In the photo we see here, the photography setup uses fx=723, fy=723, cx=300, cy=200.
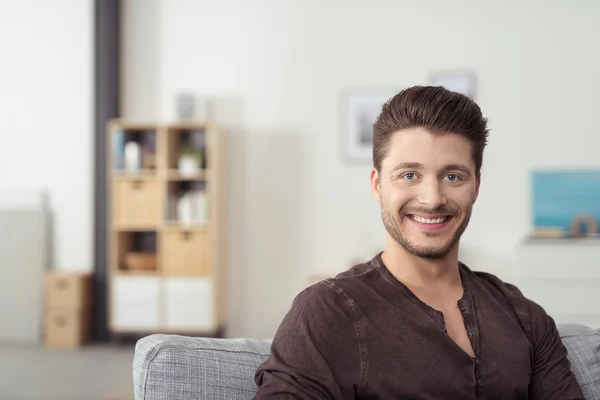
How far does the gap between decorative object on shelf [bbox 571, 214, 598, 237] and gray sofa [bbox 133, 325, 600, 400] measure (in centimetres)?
434

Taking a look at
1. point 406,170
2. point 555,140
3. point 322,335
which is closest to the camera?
point 322,335

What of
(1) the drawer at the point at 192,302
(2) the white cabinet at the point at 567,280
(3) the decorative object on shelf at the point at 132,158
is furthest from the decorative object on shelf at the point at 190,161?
(2) the white cabinet at the point at 567,280

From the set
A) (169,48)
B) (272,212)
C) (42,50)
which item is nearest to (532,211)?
(272,212)

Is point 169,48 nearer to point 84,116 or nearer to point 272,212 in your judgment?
point 84,116

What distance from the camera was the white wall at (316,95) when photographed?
18.1 feet

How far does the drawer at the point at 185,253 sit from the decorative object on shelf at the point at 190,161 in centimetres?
46

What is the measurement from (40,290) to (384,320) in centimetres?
496

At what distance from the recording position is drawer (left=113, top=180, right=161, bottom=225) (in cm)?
539

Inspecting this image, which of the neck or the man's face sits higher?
the man's face

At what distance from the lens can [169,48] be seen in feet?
19.1

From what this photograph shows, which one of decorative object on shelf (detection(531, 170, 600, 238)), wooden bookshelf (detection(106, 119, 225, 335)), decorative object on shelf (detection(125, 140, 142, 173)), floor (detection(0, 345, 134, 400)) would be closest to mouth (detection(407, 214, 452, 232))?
floor (detection(0, 345, 134, 400))

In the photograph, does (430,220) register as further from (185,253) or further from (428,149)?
(185,253)

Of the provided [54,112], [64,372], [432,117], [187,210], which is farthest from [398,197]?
[54,112]

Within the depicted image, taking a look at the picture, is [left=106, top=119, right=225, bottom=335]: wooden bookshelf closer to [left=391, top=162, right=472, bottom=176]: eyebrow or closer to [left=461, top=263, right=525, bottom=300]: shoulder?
[left=461, top=263, right=525, bottom=300]: shoulder
